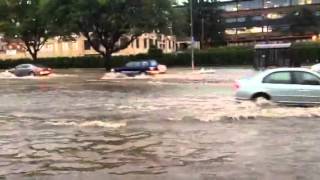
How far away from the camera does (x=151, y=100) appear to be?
2662 centimetres

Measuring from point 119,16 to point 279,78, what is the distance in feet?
162

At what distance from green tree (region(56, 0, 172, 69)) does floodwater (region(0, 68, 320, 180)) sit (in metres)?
45.3

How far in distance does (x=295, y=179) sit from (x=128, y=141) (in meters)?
5.28

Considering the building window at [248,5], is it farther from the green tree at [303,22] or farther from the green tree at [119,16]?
the green tree at [119,16]

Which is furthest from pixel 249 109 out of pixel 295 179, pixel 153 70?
pixel 153 70

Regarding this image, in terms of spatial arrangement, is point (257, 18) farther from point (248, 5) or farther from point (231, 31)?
point (231, 31)

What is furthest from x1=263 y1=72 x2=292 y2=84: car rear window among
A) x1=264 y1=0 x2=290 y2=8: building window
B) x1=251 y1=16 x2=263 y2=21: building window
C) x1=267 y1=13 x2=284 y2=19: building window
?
x1=251 y1=16 x2=263 y2=21: building window

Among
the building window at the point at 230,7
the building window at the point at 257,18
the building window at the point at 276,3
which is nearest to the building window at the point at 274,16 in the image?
the building window at the point at 276,3

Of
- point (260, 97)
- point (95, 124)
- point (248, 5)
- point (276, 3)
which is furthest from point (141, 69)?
point (248, 5)

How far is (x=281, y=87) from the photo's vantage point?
20.4 m

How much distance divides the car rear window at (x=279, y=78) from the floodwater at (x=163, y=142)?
0.98 m

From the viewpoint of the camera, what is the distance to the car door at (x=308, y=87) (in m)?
20.2

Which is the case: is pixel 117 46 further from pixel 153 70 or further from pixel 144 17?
pixel 153 70

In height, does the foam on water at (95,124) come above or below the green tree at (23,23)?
below
